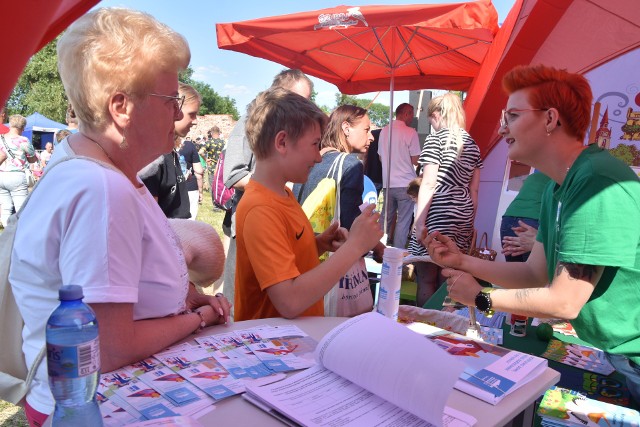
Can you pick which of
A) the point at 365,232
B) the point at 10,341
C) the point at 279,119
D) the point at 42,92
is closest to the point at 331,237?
the point at 365,232

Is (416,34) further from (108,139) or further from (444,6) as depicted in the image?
(108,139)

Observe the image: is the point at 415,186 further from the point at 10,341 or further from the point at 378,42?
the point at 10,341

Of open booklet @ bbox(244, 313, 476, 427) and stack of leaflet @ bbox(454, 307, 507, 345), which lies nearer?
open booklet @ bbox(244, 313, 476, 427)

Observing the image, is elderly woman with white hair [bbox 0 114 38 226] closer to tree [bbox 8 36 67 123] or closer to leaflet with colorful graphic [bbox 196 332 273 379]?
leaflet with colorful graphic [bbox 196 332 273 379]

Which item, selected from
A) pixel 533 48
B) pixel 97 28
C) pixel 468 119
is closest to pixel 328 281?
pixel 97 28

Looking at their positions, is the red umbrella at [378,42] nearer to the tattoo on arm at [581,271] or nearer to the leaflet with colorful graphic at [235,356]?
the tattoo on arm at [581,271]

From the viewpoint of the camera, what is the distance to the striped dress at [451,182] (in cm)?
411

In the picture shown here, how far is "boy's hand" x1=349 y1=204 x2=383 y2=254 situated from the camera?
1.63 meters

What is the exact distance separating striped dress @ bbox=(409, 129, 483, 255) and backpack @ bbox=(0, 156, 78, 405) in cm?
347

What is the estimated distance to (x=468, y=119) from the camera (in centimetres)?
618

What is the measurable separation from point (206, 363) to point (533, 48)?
17.2ft

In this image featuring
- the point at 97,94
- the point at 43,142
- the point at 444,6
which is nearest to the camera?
the point at 97,94

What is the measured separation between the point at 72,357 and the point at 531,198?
3339 millimetres

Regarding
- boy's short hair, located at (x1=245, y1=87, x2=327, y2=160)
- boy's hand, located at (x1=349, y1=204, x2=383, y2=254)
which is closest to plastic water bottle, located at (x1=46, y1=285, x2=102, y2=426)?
boy's hand, located at (x1=349, y1=204, x2=383, y2=254)
